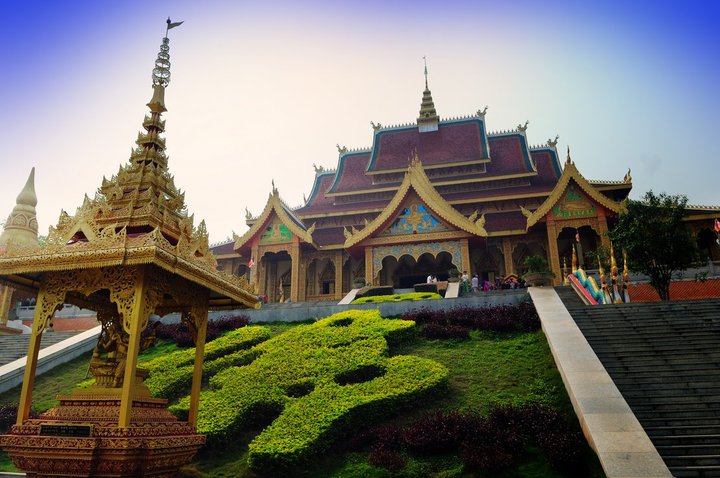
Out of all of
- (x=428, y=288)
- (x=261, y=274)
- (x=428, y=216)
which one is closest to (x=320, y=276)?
(x=261, y=274)

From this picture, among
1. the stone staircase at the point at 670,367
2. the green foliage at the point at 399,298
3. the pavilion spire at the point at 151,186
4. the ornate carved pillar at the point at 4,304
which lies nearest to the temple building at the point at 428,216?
the green foliage at the point at 399,298

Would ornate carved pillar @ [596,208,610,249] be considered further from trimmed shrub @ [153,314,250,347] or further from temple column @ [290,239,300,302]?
trimmed shrub @ [153,314,250,347]

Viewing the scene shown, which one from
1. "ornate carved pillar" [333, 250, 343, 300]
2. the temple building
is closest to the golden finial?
the temple building

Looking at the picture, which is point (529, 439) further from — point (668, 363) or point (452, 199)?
point (452, 199)

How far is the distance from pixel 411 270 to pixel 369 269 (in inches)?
133

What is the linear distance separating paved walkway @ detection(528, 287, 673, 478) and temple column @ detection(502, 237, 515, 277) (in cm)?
1385

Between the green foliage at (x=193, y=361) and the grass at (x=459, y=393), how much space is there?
2.09 m

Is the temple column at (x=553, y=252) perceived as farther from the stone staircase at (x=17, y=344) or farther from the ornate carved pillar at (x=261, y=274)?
the stone staircase at (x=17, y=344)

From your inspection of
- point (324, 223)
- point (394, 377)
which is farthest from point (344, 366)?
point (324, 223)

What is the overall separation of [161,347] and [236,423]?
737 cm

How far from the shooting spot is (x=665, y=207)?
58.0 feet

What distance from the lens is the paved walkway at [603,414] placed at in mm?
7105

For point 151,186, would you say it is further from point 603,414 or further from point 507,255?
point 507,255

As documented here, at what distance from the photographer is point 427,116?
37469 mm
